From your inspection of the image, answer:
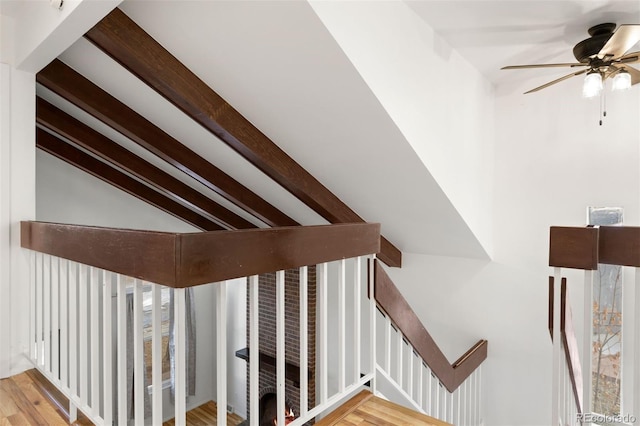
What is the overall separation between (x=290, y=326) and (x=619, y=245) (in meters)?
4.55

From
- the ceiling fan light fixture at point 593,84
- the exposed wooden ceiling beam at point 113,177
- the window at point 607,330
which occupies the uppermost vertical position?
the ceiling fan light fixture at point 593,84

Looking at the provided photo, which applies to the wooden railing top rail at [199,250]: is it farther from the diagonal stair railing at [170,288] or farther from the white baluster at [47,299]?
the white baluster at [47,299]

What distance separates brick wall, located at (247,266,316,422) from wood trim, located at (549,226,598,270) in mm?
3905

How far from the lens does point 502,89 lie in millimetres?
3375

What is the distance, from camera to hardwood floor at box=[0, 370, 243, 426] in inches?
64.8

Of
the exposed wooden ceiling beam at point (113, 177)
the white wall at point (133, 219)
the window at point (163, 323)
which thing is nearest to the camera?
the exposed wooden ceiling beam at point (113, 177)

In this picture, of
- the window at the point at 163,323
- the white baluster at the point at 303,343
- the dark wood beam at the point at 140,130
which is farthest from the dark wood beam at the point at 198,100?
the window at the point at 163,323

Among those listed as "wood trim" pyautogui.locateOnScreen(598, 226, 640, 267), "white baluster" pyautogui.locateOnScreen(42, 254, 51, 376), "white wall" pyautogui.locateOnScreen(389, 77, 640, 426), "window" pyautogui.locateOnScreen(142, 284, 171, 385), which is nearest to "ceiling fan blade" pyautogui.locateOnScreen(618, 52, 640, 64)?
"white wall" pyautogui.locateOnScreen(389, 77, 640, 426)

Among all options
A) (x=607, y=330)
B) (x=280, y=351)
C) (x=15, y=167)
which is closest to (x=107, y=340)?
(x=280, y=351)

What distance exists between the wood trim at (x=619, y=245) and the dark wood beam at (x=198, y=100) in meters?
2.21

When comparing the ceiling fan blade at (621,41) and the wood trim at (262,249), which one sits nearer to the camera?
the wood trim at (262,249)

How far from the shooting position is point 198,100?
2.44 metres

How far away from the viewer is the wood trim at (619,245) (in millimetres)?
1122

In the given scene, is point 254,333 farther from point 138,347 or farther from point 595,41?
point 595,41
